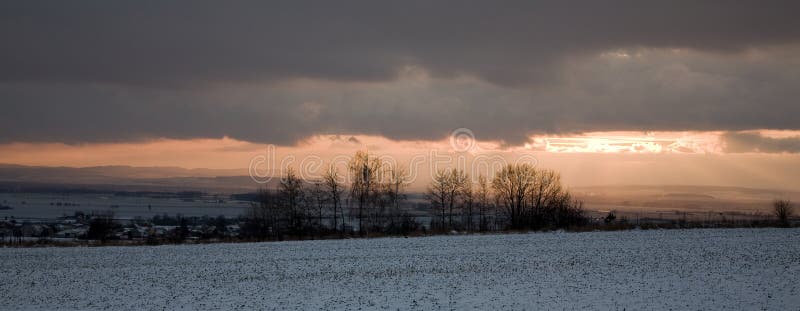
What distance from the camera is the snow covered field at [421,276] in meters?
22.7

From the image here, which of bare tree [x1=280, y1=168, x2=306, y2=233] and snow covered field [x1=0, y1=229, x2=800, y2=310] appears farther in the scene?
bare tree [x1=280, y1=168, x2=306, y2=233]

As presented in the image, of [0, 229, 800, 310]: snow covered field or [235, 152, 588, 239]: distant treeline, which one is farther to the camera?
[235, 152, 588, 239]: distant treeline

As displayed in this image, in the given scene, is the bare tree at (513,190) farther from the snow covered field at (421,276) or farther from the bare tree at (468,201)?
the snow covered field at (421,276)

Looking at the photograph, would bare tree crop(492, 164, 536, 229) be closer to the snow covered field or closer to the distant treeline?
the distant treeline

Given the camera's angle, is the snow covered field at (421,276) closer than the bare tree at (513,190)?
Yes

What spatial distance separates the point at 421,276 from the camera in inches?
1158

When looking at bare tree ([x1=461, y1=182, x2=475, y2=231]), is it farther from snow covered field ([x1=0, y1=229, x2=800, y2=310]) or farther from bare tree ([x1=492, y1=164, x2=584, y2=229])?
snow covered field ([x1=0, y1=229, x2=800, y2=310])

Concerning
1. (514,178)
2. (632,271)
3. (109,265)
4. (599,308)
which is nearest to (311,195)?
(514,178)

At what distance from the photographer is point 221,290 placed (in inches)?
1033

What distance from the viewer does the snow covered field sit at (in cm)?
2267

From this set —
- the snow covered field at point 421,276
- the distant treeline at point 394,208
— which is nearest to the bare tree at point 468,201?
the distant treeline at point 394,208

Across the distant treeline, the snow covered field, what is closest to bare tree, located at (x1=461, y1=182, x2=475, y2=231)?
the distant treeline

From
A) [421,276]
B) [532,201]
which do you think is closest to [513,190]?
[532,201]

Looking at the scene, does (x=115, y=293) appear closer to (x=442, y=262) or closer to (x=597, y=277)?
(x=442, y=262)
